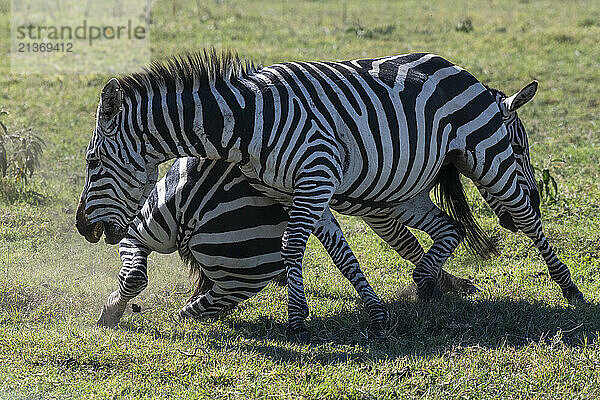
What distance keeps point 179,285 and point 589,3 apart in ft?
59.2

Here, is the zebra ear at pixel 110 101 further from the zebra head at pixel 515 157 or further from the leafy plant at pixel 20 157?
the leafy plant at pixel 20 157

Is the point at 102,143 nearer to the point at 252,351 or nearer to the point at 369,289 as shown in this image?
the point at 252,351

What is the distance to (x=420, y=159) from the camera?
605cm

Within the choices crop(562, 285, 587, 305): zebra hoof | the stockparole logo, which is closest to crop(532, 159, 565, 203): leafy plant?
crop(562, 285, 587, 305): zebra hoof

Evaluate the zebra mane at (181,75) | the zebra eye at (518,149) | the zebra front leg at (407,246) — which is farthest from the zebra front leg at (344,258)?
the zebra eye at (518,149)

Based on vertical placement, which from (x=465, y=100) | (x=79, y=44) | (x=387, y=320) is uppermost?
(x=465, y=100)

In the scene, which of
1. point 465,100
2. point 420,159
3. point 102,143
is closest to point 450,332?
point 420,159

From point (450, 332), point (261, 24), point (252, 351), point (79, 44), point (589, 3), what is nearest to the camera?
point (252, 351)

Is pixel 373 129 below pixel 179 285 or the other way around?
the other way around

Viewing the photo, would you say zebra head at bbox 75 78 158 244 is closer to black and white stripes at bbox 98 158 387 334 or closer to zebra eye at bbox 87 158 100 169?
zebra eye at bbox 87 158 100 169

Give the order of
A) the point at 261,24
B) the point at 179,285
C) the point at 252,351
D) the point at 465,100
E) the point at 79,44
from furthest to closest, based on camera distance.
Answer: the point at 261,24 → the point at 79,44 → the point at 179,285 → the point at 465,100 → the point at 252,351

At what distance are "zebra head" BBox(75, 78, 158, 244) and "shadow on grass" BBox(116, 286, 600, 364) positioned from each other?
2.90ft

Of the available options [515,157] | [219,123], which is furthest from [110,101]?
[515,157]

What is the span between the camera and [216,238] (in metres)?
5.91
